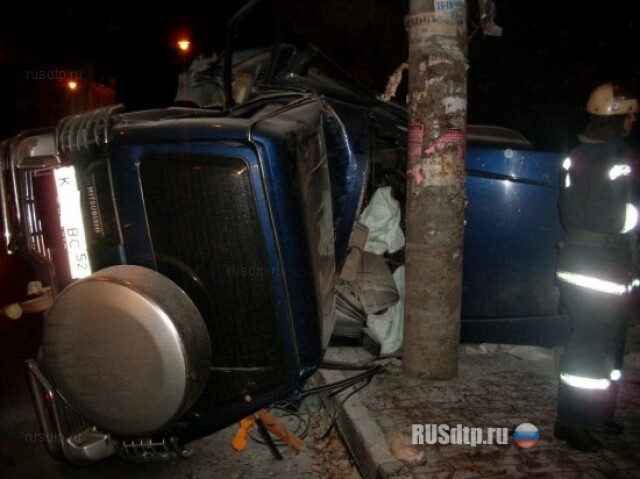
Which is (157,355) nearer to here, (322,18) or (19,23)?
(322,18)

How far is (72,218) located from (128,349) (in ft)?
2.37

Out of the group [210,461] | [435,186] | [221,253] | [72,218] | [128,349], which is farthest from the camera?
[435,186]

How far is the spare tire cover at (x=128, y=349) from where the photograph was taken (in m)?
2.10

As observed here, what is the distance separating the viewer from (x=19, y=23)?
20.7 m

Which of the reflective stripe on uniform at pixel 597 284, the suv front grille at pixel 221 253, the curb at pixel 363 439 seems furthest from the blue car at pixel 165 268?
the reflective stripe on uniform at pixel 597 284

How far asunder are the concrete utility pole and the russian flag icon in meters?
0.72

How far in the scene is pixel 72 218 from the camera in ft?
7.98

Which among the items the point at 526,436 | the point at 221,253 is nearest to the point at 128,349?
the point at 221,253

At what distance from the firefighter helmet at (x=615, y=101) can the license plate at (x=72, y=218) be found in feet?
8.97

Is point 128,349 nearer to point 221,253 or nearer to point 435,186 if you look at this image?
point 221,253

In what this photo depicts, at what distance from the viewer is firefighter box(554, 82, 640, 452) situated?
9.18ft

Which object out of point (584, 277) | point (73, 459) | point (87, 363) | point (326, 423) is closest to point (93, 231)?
point (87, 363)

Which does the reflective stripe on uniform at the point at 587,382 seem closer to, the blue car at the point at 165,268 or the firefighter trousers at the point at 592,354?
the firefighter trousers at the point at 592,354

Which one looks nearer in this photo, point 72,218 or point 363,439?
point 72,218
